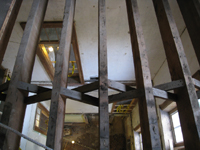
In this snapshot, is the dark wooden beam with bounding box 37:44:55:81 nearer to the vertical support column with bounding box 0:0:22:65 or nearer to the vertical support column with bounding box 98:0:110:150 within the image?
the vertical support column with bounding box 0:0:22:65

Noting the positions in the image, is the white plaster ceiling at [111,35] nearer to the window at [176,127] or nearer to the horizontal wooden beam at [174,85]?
the window at [176,127]

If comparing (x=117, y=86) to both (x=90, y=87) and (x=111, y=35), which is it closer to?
(x=90, y=87)

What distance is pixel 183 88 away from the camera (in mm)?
1589

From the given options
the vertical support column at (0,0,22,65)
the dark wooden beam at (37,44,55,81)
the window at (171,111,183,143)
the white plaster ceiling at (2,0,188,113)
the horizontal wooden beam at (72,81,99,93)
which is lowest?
the window at (171,111,183,143)

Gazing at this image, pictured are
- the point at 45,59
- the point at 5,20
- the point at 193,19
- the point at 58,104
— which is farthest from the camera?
the point at 45,59

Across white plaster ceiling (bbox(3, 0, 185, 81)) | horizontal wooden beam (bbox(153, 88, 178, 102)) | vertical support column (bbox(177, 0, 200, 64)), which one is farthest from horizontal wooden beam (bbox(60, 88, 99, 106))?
white plaster ceiling (bbox(3, 0, 185, 81))

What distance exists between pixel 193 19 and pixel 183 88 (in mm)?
980

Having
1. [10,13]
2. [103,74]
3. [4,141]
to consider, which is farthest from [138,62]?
[10,13]

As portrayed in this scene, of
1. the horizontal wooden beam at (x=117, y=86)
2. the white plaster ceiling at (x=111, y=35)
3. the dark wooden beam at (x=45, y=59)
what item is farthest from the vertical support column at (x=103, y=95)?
the dark wooden beam at (x=45, y=59)

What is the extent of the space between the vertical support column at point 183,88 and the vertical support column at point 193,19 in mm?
274

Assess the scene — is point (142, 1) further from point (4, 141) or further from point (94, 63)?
point (4, 141)

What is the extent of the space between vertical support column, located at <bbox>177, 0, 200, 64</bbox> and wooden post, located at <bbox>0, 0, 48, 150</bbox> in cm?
192

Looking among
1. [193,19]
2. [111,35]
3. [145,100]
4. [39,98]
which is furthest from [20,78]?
[111,35]

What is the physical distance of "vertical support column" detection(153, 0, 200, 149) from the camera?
1432 millimetres
